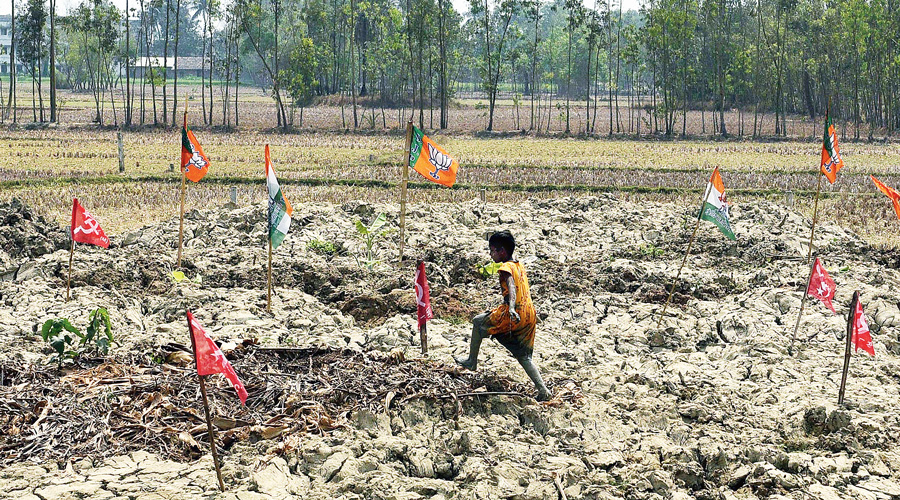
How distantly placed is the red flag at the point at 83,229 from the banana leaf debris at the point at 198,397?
2.88 m

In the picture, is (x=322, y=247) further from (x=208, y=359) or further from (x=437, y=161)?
(x=208, y=359)

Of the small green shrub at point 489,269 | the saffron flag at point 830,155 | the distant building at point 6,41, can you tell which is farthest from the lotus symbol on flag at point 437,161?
the distant building at point 6,41

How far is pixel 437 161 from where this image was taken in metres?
12.6

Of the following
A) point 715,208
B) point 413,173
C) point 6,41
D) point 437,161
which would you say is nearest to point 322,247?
point 437,161

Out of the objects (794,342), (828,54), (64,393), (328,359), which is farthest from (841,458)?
(828,54)

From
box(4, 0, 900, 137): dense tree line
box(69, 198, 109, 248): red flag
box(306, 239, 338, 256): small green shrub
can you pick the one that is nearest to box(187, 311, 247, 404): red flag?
box(69, 198, 109, 248): red flag

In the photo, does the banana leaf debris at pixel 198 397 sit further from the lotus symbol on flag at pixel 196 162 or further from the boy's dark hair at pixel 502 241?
the lotus symbol on flag at pixel 196 162

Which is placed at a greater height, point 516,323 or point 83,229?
point 83,229

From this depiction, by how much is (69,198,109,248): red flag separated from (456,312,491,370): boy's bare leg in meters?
4.92

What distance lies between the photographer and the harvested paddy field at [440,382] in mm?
6383

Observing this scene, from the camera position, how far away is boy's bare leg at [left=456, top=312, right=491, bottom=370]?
765cm

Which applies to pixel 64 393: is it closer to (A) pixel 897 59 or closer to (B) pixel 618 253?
(B) pixel 618 253

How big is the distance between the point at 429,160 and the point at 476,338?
17.1 feet

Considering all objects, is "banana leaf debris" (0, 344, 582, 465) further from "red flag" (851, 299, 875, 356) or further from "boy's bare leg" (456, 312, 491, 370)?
"red flag" (851, 299, 875, 356)
